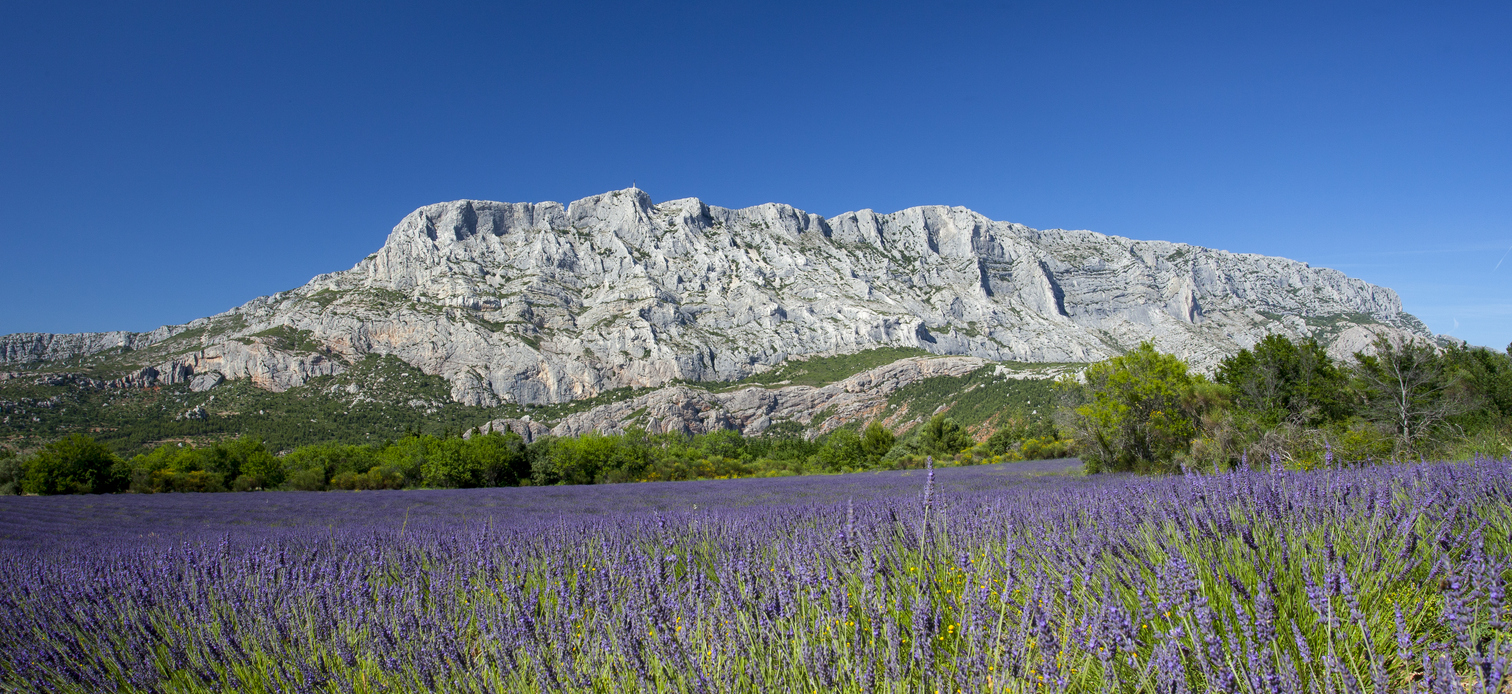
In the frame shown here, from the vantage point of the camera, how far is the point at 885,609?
2.13 meters

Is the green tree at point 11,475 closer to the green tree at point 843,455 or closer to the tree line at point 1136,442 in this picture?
the tree line at point 1136,442

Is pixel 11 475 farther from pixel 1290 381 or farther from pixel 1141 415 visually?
pixel 1290 381

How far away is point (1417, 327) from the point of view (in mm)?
116500

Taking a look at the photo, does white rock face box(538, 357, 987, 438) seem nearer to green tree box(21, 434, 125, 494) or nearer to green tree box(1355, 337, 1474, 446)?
green tree box(21, 434, 125, 494)

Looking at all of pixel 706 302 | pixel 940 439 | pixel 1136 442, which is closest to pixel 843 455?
pixel 940 439

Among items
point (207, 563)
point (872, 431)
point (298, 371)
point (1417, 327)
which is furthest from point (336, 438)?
point (1417, 327)

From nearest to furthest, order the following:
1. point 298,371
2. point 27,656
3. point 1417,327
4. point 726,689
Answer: point 726,689 → point 27,656 → point 298,371 → point 1417,327

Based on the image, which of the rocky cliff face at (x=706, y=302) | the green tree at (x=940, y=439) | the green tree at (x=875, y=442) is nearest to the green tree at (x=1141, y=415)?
the green tree at (x=940, y=439)

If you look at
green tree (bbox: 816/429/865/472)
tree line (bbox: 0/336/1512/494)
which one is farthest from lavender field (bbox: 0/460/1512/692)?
green tree (bbox: 816/429/865/472)

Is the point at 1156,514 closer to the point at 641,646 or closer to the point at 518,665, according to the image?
the point at 641,646

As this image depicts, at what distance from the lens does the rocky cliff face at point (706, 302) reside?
87.9 meters

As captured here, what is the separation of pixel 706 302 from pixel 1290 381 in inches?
3517

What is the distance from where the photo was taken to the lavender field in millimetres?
1606

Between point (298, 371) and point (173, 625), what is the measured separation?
92.4m
